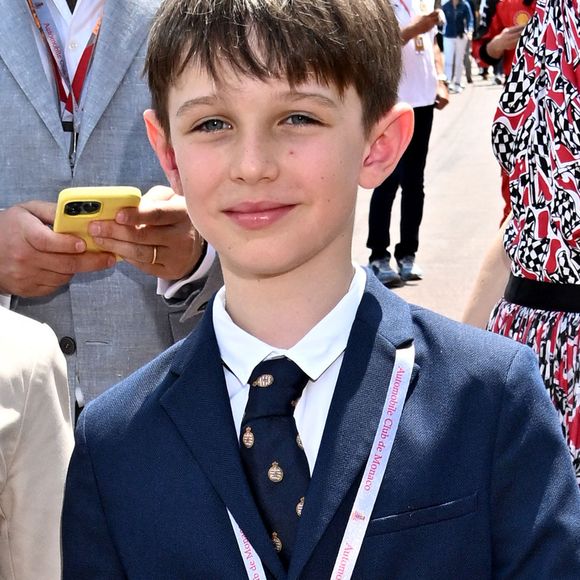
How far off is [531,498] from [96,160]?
136cm

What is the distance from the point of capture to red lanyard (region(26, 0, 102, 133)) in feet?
9.07

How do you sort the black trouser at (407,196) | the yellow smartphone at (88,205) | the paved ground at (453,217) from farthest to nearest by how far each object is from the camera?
the paved ground at (453,217), the black trouser at (407,196), the yellow smartphone at (88,205)

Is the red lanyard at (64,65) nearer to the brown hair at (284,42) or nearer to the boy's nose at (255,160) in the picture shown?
the brown hair at (284,42)

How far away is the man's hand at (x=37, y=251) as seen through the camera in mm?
2445

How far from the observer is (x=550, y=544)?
182 centimetres

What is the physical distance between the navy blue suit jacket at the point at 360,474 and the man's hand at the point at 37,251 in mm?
578

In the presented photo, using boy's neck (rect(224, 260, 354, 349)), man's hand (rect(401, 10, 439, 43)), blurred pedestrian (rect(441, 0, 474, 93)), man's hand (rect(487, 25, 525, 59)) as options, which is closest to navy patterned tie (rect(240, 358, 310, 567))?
boy's neck (rect(224, 260, 354, 349))

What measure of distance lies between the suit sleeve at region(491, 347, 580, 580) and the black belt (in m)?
1.08

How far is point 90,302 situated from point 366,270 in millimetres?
919

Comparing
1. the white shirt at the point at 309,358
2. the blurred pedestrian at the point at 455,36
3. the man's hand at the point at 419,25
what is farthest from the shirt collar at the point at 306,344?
the blurred pedestrian at the point at 455,36

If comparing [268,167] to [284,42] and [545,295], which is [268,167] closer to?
[284,42]

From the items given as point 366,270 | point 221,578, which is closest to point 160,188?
point 366,270

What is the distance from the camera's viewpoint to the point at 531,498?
71.9 inches

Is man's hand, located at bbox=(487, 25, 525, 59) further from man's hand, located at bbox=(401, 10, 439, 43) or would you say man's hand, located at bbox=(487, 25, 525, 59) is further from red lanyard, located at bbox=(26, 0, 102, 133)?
red lanyard, located at bbox=(26, 0, 102, 133)
